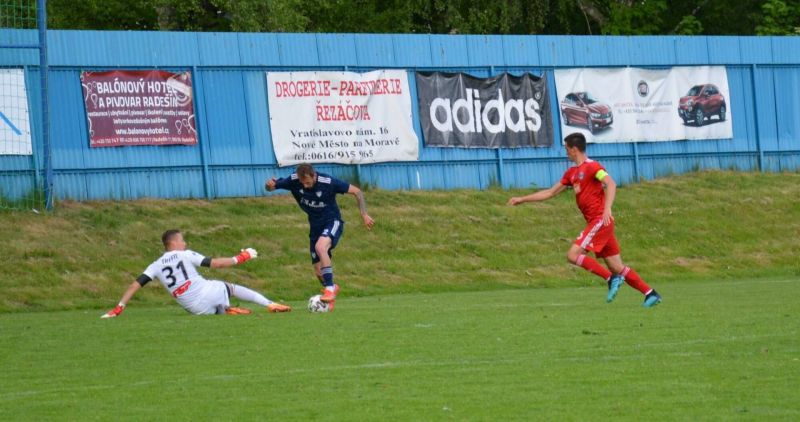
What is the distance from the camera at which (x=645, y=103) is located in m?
33.8

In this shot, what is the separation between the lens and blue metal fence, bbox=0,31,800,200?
26953 millimetres

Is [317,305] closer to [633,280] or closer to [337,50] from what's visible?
[633,280]

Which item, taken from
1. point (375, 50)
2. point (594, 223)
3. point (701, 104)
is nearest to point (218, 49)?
point (375, 50)

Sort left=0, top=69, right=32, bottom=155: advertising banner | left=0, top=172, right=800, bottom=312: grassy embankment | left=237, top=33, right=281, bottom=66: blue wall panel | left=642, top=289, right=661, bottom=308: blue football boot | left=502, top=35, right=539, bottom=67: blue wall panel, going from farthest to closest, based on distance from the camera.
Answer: left=502, top=35, right=539, bottom=67: blue wall panel → left=237, top=33, right=281, bottom=66: blue wall panel → left=0, top=69, right=32, bottom=155: advertising banner → left=0, top=172, right=800, bottom=312: grassy embankment → left=642, top=289, right=661, bottom=308: blue football boot

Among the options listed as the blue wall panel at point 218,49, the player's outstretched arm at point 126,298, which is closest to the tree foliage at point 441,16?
the blue wall panel at point 218,49

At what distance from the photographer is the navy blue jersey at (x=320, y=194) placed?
18.6 m

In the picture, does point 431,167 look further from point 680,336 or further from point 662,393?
point 662,393

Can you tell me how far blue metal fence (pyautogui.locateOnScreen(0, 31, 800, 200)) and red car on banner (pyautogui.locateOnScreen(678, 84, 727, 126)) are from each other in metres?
0.47

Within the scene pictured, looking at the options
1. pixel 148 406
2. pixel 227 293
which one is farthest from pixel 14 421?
pixel 227 293

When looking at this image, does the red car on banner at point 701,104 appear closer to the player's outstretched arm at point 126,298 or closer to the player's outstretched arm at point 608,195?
the player's outstretched arm at point 608,195

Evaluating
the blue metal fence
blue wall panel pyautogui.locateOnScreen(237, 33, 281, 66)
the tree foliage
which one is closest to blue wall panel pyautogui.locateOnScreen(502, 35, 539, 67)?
the blue metal fence

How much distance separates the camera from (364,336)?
13.8 metres

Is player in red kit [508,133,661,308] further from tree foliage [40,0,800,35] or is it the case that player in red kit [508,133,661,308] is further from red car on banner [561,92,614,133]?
tree foliage [40,0,800,35]

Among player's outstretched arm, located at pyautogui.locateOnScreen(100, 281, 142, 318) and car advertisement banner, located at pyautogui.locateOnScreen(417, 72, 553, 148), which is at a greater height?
car advertisement banner, located at pyautogui.locateOnScreen(417, 72, 553, 148)
